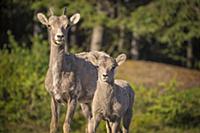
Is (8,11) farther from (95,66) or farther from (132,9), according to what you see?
(95,66)

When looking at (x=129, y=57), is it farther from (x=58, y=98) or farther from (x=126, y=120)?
(x=58, y=98)

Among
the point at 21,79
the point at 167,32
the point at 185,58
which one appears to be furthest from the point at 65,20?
the point at 185,58

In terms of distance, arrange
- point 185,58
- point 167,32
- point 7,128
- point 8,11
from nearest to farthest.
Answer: point 7,128
point 167,32
point 8,11
point 185,58

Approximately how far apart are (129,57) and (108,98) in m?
16.5

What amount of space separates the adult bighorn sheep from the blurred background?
6195mm

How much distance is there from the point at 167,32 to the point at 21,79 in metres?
6.90

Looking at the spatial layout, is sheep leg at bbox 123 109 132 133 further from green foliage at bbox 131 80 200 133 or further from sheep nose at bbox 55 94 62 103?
green foliage at bbox 131 80 200 133

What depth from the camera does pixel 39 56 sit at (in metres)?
17.6

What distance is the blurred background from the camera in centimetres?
1653

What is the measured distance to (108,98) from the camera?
8.72 meters

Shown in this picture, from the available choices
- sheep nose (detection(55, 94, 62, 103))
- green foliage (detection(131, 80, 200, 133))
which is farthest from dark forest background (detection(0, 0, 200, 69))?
sheep nose (detection(55, 94, 62, 103))

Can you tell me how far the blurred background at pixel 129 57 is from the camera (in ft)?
54.2

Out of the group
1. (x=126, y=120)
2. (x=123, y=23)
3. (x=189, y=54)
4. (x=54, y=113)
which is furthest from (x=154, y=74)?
(x=54, y=113)

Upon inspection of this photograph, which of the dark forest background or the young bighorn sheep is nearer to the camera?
the young bighorn sheep
